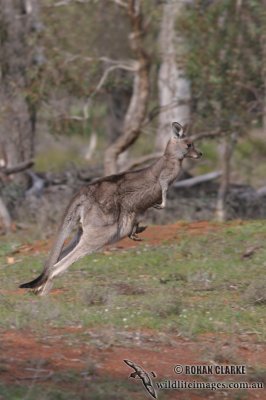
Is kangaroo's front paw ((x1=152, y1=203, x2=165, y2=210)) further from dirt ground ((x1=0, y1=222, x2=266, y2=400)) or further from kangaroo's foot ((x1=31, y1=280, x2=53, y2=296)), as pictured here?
dirt ground ((x1=0, y1=222, x2=266, y2=400))

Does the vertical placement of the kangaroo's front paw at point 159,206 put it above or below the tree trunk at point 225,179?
above

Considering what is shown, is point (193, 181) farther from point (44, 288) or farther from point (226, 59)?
point (44, 288)

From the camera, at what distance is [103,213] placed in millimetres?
10609

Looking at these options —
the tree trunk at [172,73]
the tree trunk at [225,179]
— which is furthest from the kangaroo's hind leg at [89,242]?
the tree trunk at [225,179]

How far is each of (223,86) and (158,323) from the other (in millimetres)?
9320

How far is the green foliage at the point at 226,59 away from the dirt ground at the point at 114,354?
932 cm

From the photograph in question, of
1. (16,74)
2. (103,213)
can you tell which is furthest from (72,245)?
(16,74)

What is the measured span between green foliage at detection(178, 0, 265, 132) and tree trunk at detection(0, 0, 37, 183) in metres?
3.18

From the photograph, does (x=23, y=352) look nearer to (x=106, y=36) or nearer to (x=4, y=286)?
(x=4, y=286)

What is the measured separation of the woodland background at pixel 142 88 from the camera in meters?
17.7

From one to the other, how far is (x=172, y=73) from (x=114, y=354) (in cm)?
1165

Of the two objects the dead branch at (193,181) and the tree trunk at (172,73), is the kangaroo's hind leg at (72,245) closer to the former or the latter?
the tree trunk at (172,73)

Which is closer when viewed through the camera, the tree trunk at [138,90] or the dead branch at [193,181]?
the tree trunk at [138,90]

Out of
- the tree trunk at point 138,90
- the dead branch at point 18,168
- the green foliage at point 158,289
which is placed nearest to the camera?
the green foliage at point 158,289
